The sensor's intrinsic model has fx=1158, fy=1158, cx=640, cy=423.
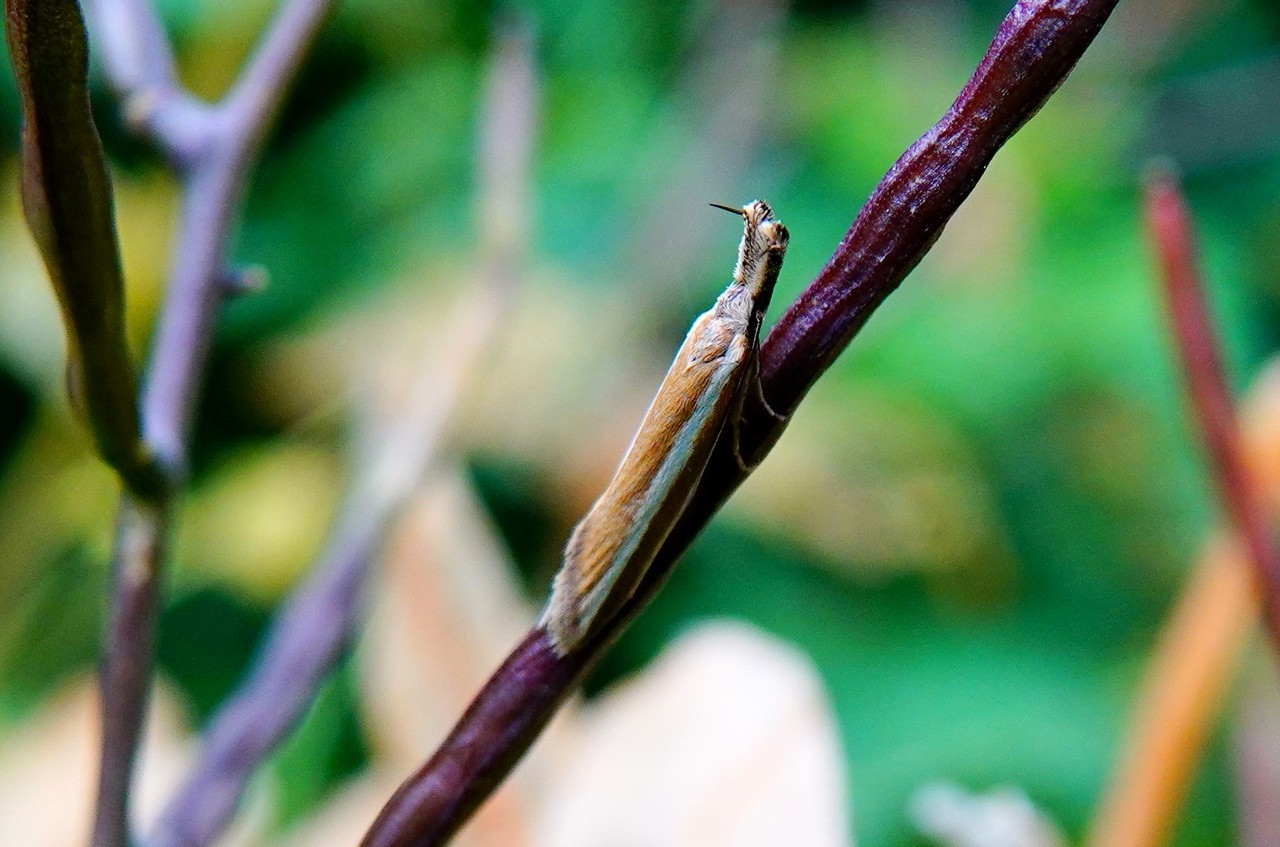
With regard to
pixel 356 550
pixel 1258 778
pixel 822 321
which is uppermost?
pixel 822 321

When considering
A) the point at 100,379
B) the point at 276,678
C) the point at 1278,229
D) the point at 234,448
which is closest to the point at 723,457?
the point at 100,379

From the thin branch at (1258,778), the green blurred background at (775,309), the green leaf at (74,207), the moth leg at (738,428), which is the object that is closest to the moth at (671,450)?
the moth leg at (738,428)

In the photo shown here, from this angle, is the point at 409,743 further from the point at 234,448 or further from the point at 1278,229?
the point at 1278,229

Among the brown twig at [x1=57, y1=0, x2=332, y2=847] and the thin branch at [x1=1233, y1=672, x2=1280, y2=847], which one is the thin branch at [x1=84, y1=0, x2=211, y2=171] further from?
the thin branch at [x1=1233, y1=672, x2=1280, y2=847]

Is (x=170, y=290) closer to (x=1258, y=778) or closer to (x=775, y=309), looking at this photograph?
(x=1258, y=778)

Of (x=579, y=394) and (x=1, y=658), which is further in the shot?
(x=579, y=394)

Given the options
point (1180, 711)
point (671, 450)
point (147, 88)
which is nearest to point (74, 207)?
point (671, 450)
